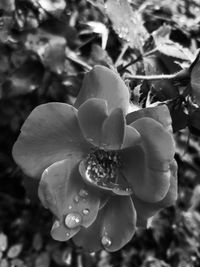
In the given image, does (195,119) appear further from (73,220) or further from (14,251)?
(14,251)

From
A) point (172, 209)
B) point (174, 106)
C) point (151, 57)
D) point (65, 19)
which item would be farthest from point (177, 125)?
point (172, 209)

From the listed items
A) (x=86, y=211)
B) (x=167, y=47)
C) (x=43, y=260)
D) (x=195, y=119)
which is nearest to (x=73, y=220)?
(x=86, y=211)

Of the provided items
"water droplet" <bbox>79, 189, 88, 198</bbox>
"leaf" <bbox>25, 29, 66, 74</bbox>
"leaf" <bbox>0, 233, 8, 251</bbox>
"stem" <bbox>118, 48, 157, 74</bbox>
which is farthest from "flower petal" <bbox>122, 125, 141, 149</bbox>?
"leaf" <bbox>0, 233, 8, 251</bbox>

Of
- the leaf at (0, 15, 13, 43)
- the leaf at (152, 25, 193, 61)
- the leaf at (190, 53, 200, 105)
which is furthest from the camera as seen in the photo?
the leaf at (0, 15, 13, 43)

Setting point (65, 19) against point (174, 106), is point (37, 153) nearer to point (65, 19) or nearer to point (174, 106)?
point (174, 106)

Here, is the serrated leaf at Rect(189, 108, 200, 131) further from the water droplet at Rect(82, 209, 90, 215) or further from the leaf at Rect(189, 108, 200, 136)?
the water droplet at Rect(82, 209, 90, 215)

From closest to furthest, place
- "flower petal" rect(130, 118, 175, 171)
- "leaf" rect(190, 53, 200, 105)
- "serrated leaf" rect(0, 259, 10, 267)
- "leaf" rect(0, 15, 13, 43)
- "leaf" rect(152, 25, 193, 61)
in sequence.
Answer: "flower petal" rect(130, 118, 175, 171) → "leaf" rect(190, 53, 200, 105) → "leaf" rect(152, 25, 193, 61) → "leaf" rect(0, 15, 13, 43) → "serrated leaf" rect(0, 259, 10, 267)
